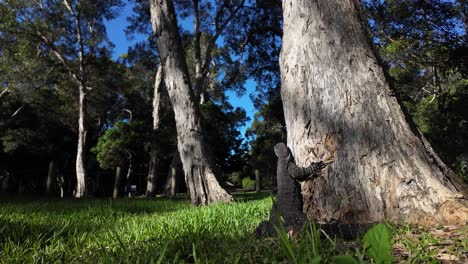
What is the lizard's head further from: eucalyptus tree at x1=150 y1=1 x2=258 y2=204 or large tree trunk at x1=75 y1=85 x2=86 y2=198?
large tree trunk at x1=75 y1=85 x2=86 y2=198

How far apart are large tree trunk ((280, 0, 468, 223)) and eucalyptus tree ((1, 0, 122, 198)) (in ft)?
43.8

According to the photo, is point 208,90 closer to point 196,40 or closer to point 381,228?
point 196,40

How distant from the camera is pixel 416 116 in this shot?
1628 centimetres

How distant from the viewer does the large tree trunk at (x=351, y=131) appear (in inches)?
97.2

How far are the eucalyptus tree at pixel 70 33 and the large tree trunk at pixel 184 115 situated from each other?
870 centimetres

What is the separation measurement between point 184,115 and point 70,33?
42.7 ft

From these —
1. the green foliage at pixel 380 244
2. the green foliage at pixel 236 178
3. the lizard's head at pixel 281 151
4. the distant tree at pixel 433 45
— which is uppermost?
the distant tree at pixel 433 45

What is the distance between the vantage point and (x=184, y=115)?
7.68 metres

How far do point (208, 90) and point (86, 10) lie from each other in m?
13.5

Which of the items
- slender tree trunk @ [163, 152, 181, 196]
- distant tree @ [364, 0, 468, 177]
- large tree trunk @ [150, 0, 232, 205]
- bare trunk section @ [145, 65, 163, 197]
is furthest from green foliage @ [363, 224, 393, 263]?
slender tree trunk @ [163, 152, 181, 196]

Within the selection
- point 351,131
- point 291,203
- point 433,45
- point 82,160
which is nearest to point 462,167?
point 433,45

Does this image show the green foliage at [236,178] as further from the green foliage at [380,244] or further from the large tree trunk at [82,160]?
the green foliage at [380,244]

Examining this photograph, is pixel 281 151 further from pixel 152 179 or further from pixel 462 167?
pixel 462 167

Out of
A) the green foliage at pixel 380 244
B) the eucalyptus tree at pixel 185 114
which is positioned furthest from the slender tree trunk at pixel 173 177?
the green foliage at pixel 380 244
